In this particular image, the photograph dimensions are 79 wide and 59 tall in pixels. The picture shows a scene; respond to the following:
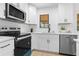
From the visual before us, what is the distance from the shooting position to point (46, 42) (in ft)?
12.9

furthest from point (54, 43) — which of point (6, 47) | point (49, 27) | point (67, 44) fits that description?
point (6, 47)

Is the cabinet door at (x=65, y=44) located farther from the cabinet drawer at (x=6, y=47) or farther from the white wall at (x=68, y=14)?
the cabinet drawer at (x=6, y=47)

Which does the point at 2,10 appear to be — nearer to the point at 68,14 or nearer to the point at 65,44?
the point at 65,44

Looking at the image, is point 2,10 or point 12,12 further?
point 12,12

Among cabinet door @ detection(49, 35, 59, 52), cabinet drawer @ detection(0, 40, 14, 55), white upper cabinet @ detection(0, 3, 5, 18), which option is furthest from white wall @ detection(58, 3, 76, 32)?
cabinet drawer @ detection(0, 40, 14, 55)

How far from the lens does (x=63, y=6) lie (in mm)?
4121

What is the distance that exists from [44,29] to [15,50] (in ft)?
10.6

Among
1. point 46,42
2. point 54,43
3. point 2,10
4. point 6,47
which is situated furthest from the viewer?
point 46,42

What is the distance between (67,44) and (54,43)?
0.50m

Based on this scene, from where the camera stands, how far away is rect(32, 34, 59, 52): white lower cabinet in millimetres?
3748

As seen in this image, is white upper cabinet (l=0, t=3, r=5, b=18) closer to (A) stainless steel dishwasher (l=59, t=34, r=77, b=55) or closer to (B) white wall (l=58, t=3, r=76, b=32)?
(A) stainless steel dishwasher (l=59, t=34, r=77, b=55)

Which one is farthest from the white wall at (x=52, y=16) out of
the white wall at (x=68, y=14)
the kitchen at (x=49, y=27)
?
the white wall at (x=68, y=14)

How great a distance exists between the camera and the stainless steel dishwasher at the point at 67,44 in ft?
11.0

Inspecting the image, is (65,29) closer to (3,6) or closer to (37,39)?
(37,39)
